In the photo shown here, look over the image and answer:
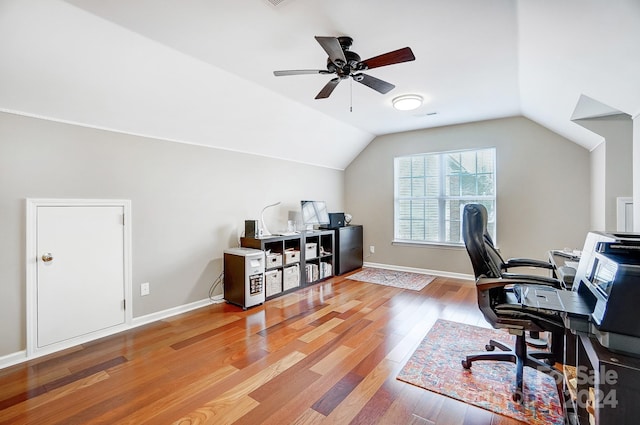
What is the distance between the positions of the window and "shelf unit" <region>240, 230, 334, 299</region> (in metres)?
1.49

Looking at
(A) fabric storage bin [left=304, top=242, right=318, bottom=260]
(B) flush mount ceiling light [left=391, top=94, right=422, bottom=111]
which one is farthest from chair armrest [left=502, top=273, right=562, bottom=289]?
(A) fabric storage bin [left=304, top=242, right=318, bottom=260]

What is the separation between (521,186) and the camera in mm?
4297

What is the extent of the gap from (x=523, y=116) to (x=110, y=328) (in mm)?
5798

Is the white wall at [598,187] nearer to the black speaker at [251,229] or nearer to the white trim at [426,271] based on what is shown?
the white trim at [426,271]

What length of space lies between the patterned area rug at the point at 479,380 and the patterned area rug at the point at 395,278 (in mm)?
1676

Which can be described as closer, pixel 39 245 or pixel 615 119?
pixel 39 245

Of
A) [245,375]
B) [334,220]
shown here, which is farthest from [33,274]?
[334,220]

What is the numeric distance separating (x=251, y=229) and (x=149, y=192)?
1.26m

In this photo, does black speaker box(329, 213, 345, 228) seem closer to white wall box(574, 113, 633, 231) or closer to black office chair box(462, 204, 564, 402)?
Result: black office chair box(462, 204, 564, 402)

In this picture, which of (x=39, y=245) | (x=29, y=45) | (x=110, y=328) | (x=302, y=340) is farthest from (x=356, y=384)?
(x=29, y=45)

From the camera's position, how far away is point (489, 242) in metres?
2.37

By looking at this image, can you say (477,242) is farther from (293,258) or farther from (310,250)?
(310,250)

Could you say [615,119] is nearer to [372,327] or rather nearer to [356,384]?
[372,327]

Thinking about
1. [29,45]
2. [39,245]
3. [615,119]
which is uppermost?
[29,45]
